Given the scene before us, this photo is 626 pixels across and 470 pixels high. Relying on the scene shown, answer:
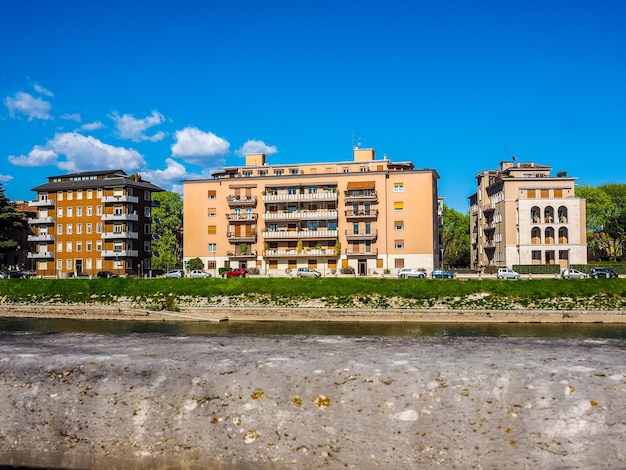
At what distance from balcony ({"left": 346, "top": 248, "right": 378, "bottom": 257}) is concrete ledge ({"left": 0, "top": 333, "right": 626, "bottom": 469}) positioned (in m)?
81.5

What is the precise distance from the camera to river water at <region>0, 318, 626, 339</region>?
36.7m

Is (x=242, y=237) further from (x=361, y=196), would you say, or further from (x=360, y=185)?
(x=360, y=185)

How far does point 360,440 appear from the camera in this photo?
6.05m

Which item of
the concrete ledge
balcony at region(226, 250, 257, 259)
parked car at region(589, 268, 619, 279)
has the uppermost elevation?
balcony at region(226, 250, 257, 259)

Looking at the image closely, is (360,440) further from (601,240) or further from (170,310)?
(601,240)

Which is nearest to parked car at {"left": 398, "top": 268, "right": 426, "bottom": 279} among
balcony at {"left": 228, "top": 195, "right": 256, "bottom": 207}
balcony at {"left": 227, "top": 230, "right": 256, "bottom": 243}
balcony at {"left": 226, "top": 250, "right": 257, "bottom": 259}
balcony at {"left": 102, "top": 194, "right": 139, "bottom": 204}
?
balcony at {"left": 226, "top": 250, "right": 257, "bottom": 259}

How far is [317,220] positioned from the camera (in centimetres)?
9162

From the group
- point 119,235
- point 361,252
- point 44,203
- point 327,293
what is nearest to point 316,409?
point 327,293

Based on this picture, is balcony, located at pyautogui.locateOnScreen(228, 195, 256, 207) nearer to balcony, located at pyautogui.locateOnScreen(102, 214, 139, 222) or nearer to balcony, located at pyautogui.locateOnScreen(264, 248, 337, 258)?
balcony, located at pyautogui.locateOnScreen(264, 248, 337, 258)

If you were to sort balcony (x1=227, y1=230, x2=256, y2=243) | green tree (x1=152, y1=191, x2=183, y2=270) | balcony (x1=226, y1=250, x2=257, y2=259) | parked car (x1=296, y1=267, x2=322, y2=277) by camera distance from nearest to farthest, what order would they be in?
parked car (x1=296, y1=267, x2=322, y2=277) → balcony (x1=226, y1=250, x2=257, y2=259) → balcony (x1=227, y1=230, x2=256, y2=243) → green tree (x1=152, y1=191, x2=183, y2=270)

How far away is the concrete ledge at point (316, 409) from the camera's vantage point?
584 centimetres

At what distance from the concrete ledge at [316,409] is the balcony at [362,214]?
269 ft

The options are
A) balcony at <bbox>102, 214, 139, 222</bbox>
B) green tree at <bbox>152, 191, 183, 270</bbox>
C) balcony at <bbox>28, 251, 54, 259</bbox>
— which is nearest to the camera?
green tree at <bbox>152, 191, 183, 270</bbox>

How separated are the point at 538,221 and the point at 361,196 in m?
29.7
